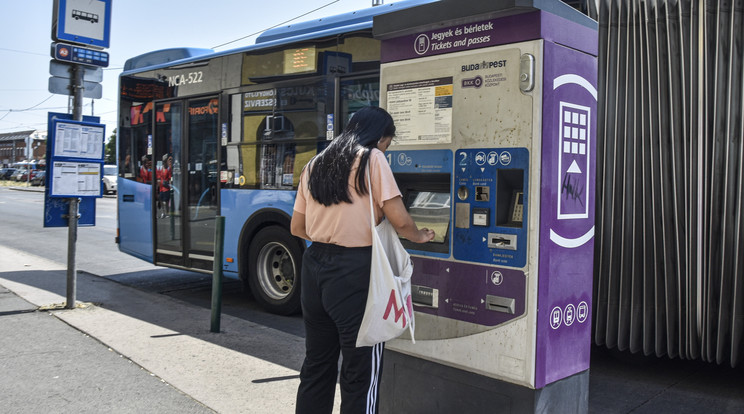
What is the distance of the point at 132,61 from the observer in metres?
9.09

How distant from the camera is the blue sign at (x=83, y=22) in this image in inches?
250

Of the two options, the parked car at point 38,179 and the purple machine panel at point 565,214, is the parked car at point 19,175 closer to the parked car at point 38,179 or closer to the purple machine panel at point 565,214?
the parked car at point 38,179

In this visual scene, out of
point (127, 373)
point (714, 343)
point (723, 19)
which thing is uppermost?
point (723, 19)

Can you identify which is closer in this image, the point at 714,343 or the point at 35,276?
the point at 714,343

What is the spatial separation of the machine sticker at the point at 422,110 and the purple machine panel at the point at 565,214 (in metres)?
0.52

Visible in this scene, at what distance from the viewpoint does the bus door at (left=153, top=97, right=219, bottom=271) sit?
7508 millimetres

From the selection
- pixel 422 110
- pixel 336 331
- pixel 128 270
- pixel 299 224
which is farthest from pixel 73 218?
pixel 422 110

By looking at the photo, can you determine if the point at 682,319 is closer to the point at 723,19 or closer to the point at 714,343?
the point at 714,343

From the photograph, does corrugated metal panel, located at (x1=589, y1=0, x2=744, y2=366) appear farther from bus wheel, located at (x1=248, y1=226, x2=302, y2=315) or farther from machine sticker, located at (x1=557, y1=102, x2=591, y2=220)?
bus wheel, located at (x1=248, y1=226, x2=302, y2=315)

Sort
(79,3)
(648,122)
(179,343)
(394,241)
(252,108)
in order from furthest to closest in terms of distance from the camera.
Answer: (252,108) < (79,3) < (179,343) < (648,122) < (394,241)

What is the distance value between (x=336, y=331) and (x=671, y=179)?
2705 mm

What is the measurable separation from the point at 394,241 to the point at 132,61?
7.43 meters

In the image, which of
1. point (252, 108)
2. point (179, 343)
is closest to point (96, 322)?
point (179, 343)

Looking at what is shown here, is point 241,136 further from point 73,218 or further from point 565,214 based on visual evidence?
point 565,214
